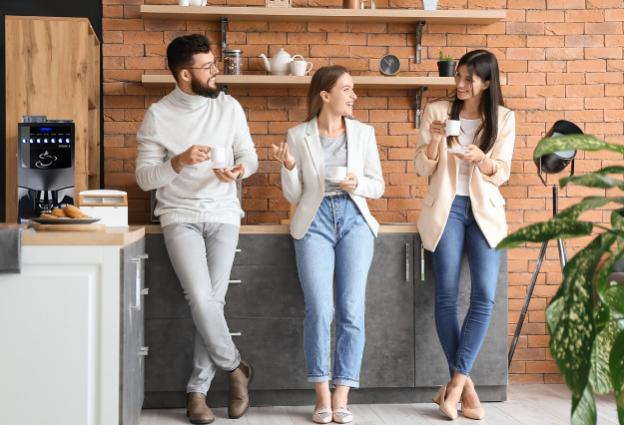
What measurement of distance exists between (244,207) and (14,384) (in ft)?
6.91

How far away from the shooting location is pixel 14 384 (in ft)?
8.39

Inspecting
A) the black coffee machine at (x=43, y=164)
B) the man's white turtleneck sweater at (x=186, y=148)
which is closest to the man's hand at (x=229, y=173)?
the man's white turtleneck sweater at (x=186, y=148)

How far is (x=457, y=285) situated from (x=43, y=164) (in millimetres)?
1967

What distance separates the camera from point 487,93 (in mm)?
3848

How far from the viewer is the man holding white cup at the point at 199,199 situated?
364cm

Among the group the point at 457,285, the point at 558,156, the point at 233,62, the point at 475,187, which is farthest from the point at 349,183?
the point at 558,156

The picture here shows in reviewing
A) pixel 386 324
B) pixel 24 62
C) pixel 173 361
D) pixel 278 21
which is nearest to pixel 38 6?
pixel 24 62

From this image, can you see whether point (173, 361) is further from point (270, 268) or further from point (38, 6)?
point (38, 6)

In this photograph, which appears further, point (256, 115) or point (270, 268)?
point (256, 115)

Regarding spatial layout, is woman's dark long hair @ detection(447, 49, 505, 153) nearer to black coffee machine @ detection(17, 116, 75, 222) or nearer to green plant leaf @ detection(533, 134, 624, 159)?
black coffee machine @ detection(17, 116, 75, 222)

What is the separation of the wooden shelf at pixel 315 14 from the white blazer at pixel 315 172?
2.44 ft

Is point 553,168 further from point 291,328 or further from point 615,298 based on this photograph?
point 615,298

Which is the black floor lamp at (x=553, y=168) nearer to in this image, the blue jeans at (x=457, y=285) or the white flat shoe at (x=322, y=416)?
the blue jeans at (x=457, y=285)

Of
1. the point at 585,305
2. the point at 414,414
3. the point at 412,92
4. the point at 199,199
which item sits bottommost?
the point at 414,414
